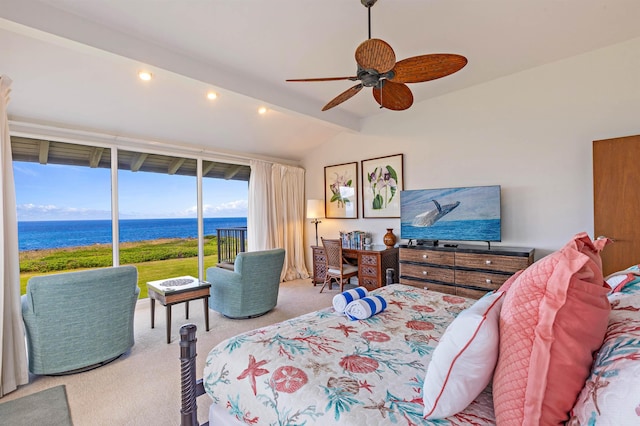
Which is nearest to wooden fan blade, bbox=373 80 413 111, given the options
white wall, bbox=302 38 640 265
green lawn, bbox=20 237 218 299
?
white wall, bbox=302 38 640 265

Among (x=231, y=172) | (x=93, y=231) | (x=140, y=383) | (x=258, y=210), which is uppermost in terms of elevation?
(x=231, y=172)

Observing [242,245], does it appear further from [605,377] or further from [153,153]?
[605,377]

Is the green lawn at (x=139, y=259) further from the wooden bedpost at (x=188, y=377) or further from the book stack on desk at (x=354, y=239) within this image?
the wooden bedpost at (x=188, y=377)

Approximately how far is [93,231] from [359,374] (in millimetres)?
4362

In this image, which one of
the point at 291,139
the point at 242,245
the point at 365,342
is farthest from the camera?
the point at 242,245

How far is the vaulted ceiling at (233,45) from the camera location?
221cm

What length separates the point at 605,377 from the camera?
2.37ft

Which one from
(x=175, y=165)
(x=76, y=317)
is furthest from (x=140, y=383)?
(x=175, y=165)

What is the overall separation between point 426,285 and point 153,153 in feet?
14.0

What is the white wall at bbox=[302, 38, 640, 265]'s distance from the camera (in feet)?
9.46

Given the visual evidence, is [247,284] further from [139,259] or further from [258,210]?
[139,259]

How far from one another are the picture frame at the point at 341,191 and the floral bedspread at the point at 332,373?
349 cm

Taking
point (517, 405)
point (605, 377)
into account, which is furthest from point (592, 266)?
point (517, 405)

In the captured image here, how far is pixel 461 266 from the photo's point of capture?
11.2 ft
